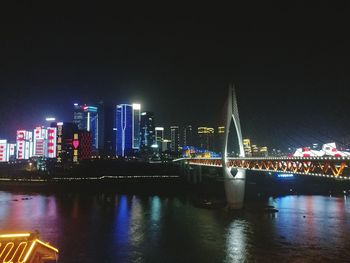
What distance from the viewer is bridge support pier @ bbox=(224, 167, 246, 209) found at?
5256 centimetres

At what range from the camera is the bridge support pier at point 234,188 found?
172ft

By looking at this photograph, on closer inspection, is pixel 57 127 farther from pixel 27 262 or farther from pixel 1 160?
pixel 27 262

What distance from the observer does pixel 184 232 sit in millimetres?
37344

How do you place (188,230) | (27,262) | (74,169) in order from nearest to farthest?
(27,262) → (188,230) → (74,169)

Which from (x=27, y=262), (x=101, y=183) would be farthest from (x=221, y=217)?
(x=101, y=183)

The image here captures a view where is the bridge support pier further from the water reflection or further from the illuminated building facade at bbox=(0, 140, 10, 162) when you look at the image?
the illuminated building facade at bbox=(0, 140, 10, 162)

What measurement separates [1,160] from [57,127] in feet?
72.2

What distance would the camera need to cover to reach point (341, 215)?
47.5m

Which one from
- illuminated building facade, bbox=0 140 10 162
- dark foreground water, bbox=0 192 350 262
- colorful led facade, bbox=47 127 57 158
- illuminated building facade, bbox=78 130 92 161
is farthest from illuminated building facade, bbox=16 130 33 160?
dark foreground water, bbox=0 192 350 262

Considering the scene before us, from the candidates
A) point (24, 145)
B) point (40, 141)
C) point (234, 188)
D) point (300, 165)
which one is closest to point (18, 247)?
point (300, 165)

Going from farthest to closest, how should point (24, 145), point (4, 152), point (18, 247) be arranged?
point (24, 145) < point (4, 152) < point (18, 247)

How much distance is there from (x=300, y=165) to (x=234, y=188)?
9.55 metres

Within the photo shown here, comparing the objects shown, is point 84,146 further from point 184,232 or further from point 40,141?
point 184,232

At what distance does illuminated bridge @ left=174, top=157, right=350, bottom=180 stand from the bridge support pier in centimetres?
128
